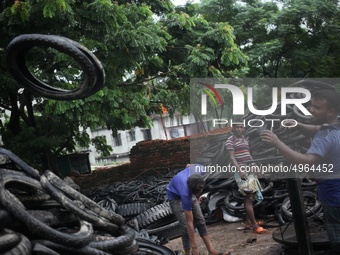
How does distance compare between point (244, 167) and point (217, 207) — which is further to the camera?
point (217, 207)

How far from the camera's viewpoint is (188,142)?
12.5 meters

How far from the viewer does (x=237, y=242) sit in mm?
5738

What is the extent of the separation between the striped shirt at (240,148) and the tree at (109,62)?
2.49 metres

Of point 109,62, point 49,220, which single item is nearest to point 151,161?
point 109,62

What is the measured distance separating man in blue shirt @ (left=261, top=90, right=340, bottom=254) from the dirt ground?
1752mm

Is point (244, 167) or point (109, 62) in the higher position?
point (109, 62)

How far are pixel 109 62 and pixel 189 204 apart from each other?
363 centimetres

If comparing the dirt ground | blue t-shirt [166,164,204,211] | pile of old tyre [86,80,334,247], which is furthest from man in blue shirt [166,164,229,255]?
pile of old tyre [86,80,334,247]

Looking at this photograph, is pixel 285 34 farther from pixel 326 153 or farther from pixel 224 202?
pixel 326 153

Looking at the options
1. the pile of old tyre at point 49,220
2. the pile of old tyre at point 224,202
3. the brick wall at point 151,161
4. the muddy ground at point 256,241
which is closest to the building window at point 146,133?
the brick wall at point 151,161

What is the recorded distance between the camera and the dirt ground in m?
5.16

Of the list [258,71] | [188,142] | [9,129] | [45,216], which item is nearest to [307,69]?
[258,71]

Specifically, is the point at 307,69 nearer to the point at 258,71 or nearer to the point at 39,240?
the point at 258,71

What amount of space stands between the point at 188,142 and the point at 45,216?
31.2 ft
